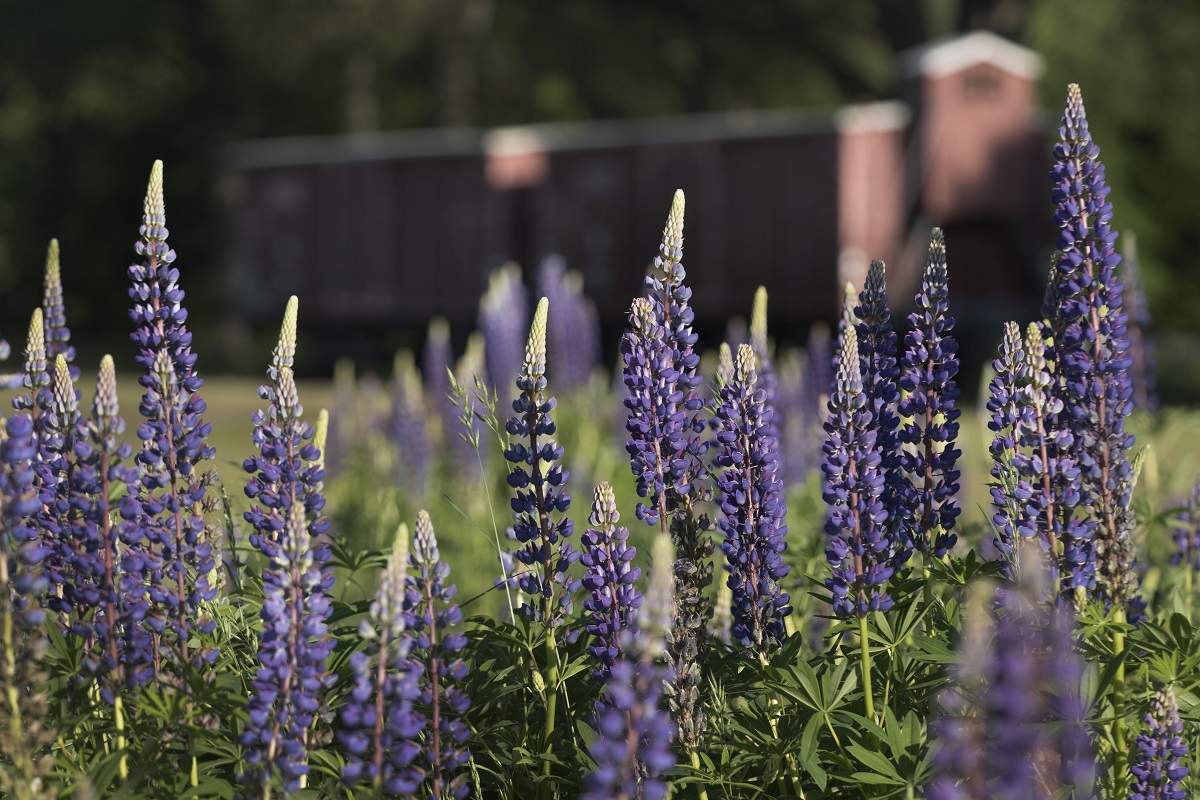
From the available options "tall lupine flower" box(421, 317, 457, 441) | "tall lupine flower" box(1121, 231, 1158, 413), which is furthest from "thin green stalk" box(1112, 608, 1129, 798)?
"tall lupine flower" box(421, 317, 457, 441)

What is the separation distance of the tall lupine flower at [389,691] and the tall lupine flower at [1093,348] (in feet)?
5.01

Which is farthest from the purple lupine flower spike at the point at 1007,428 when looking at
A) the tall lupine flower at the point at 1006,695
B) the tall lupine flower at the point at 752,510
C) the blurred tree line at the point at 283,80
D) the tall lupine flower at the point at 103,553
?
the blurred tree line at the point at 283,80

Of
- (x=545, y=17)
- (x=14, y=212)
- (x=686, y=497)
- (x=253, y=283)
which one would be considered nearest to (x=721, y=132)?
(x=253, y=283)

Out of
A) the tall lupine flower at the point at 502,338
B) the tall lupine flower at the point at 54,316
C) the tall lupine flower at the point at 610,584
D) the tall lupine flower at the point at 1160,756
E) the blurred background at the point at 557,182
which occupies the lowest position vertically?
the tall lupine flower at the point at 1160,756

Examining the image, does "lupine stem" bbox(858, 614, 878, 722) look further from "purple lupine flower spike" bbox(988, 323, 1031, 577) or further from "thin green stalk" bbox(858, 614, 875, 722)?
"purple lupine flower spike" bbox(988, 323, 1031, 577)

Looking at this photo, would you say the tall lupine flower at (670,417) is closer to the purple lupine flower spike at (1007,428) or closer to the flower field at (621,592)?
the flower field at (621,592)

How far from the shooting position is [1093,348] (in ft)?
9.83

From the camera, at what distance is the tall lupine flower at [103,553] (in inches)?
101

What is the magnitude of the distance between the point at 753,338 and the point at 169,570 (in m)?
1.84

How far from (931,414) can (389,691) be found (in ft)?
4.68

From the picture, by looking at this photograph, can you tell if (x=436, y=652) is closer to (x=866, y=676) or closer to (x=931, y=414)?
(x=866, y=676)

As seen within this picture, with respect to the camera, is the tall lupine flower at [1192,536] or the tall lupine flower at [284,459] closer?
the tall lupine flower at [284,459]

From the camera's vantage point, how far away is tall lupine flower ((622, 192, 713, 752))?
9.33ft

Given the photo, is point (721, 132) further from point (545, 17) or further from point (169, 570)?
point (169, 570)
